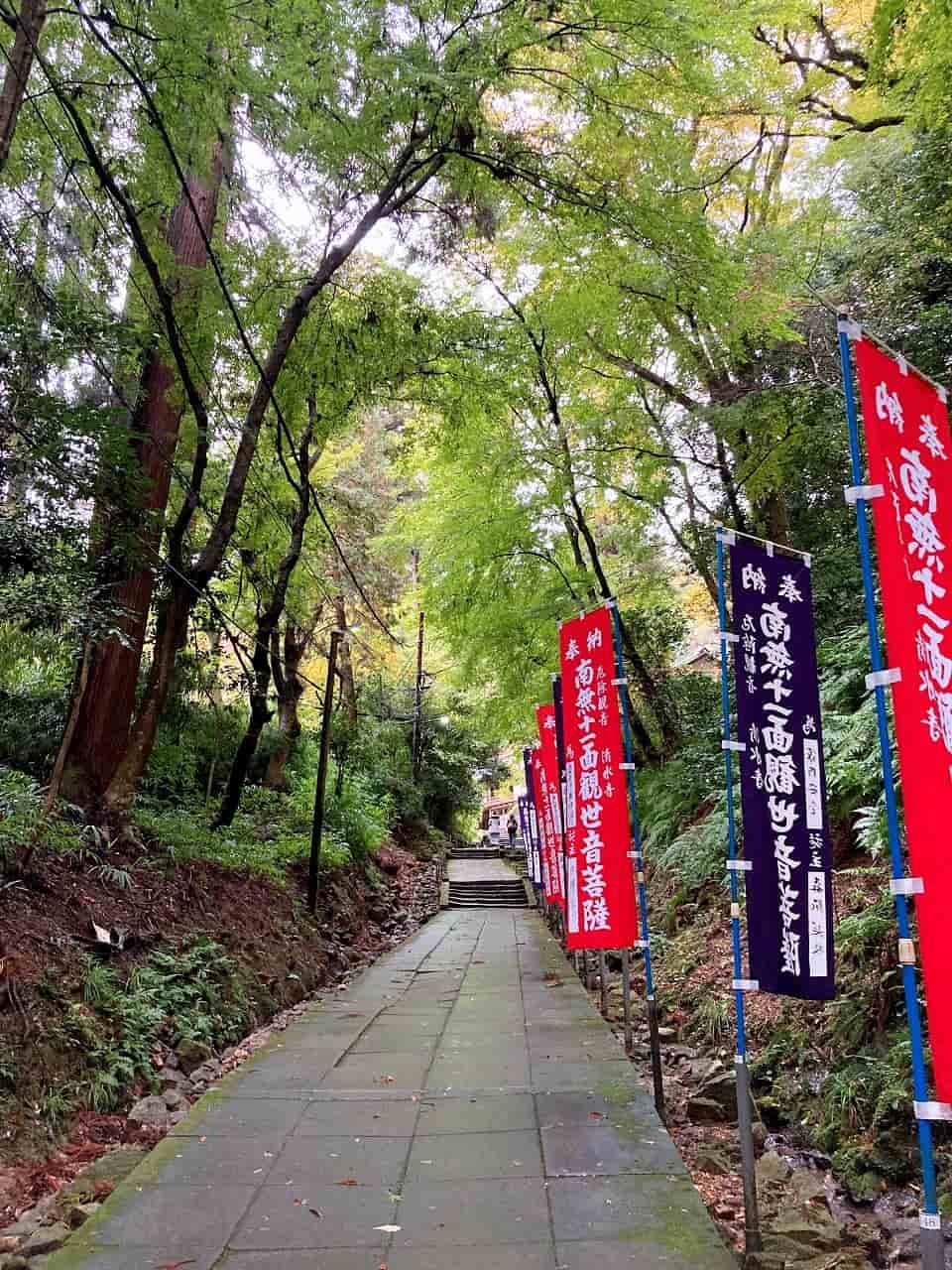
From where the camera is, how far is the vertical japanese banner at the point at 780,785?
3.66 m

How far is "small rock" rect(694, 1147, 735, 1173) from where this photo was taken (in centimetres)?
426

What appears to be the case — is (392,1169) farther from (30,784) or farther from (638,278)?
(638,278)

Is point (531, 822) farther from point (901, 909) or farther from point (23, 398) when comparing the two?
point (901, 909)

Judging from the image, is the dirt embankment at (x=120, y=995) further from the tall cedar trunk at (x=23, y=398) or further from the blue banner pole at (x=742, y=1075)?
the blue banner pole at (x=742, y=1075)

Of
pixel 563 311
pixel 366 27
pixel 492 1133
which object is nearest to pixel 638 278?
pixel 563 311

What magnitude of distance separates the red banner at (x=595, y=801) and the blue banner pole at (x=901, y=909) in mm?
3620

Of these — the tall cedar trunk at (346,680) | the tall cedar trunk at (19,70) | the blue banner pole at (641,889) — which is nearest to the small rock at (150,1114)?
the blue banner pole at (641,889)

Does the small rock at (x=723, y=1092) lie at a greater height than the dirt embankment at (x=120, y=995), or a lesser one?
lesser

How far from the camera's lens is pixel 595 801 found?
6.50 meters

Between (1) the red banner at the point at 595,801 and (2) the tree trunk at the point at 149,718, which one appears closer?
(1) the red banner at the point at 595,801

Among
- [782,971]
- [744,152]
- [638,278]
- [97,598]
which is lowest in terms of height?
[782,971]

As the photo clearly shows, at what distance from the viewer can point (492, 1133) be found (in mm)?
4469

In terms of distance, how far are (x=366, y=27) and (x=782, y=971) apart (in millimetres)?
6322

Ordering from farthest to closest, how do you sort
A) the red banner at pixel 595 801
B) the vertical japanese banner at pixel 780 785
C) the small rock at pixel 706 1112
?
1. the red banner at pixel 595 801
2. the small rock at pixel 706 1112
3. the vertical japanese banner at pixel 780 785
